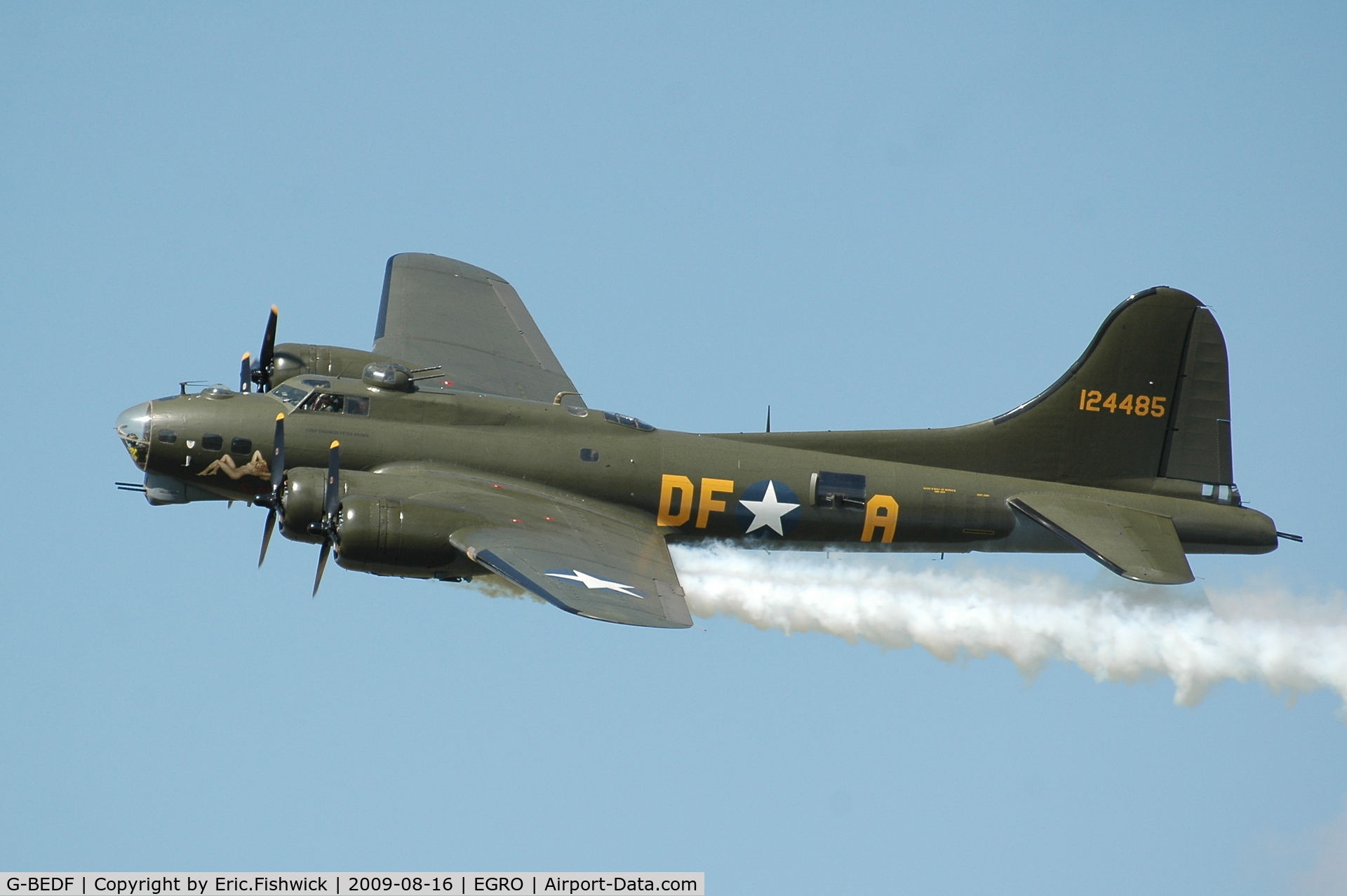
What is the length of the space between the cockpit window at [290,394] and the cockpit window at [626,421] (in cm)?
476

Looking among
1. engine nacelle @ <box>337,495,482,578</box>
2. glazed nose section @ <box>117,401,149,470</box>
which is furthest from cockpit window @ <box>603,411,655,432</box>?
glazed nose section @ <box>117,401,149,470</box>

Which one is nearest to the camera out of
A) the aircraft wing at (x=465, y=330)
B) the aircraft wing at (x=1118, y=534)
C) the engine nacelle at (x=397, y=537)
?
the engine nacelle at (x=397, y=537)

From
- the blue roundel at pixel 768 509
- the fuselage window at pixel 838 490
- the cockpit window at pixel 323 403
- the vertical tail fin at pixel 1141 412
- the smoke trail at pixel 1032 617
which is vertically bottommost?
the smoke trail at pixel 1032 617

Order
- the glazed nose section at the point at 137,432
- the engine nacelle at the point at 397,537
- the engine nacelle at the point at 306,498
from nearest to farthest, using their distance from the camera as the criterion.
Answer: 1. the engine nacelle at the point at 397,537
2. the engine nacelle at the point at 306,498
3. the glazed nose section at the point at 137,432

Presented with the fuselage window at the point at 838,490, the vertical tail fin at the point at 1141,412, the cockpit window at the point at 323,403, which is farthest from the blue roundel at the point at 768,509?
the cockpit window at the point at 323,403

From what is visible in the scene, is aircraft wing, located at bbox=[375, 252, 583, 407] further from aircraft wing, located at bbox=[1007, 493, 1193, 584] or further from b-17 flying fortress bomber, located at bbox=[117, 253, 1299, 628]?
aircraft wing, located at bbox=[1007, 493, 1193, 584]

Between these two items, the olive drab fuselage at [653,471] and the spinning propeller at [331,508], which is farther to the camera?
the olive drab fuselage at [653,471]

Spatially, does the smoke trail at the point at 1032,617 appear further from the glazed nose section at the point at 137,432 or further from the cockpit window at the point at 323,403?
the glazed nose section at the point at 137,432

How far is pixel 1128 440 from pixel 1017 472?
1.92 m

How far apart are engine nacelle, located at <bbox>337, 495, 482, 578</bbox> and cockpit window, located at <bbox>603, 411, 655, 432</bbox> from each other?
12.4 ft

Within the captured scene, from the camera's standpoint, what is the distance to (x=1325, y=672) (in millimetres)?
28984

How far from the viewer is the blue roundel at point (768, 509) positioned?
1121 inches

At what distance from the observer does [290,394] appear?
27797 mm

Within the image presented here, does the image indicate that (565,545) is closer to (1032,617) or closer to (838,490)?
(838,490)
